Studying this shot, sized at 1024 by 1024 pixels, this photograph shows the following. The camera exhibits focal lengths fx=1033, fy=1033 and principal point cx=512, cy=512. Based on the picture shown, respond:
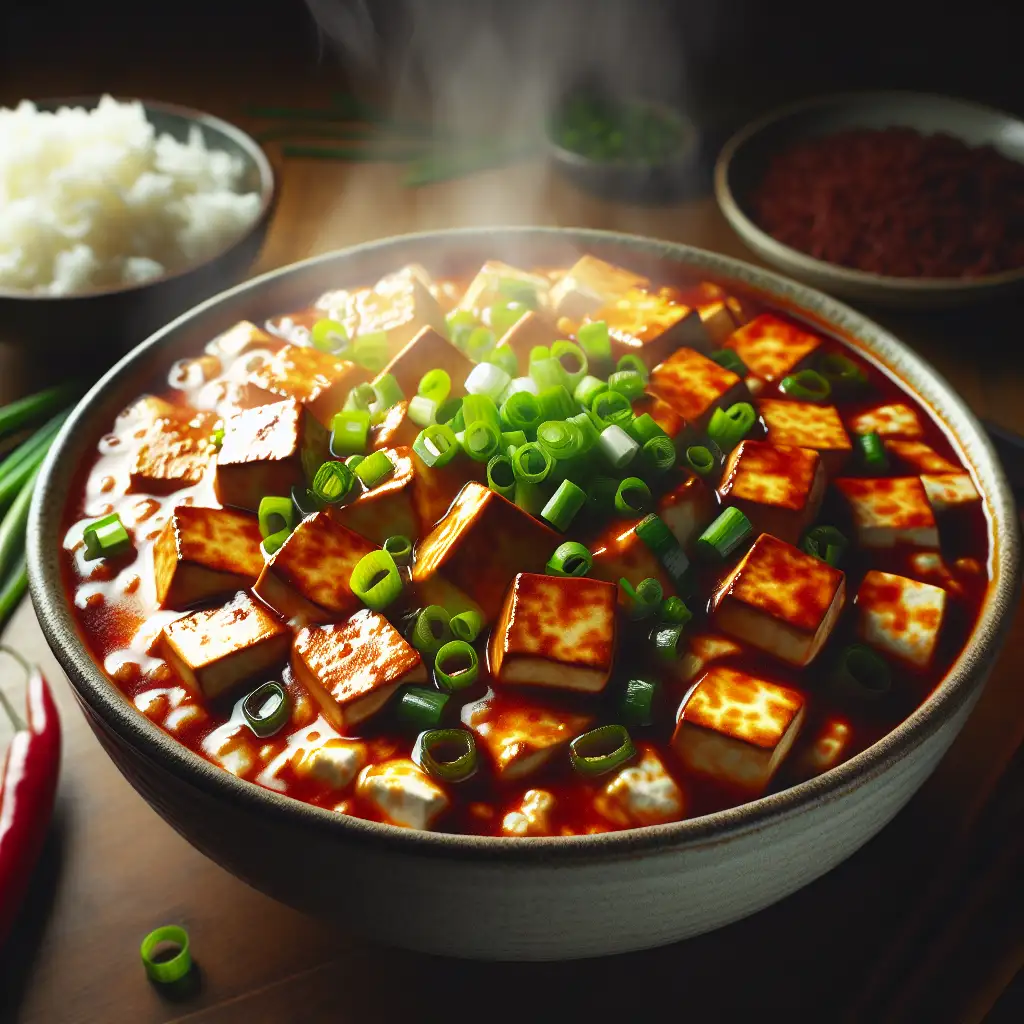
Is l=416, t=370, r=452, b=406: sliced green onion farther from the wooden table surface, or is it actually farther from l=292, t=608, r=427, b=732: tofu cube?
the wooden table surface

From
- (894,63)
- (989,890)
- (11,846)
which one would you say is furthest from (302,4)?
(989,890)

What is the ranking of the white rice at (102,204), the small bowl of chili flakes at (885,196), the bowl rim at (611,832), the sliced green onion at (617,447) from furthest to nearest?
the small bowl of chili flakes at (885,196), the white rice at (102,204), the sliced green onion at (617,447), the bowl rim at (611,832)

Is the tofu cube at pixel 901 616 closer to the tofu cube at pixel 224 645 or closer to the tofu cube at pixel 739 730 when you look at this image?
the tofu cube at pixel 739 730

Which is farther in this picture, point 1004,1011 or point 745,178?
point 745,178

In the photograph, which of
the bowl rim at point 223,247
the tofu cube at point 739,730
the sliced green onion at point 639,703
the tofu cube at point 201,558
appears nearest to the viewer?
the tofu cube at point 739,730

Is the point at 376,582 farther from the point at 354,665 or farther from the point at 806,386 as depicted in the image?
the point at 806,386

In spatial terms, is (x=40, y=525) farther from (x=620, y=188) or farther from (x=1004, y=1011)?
(x=620, y=188)

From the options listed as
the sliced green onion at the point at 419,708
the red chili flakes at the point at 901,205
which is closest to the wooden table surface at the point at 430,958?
the sliced green onion at the point at 419,708

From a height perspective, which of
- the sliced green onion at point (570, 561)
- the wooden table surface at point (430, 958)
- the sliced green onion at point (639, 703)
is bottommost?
the wooden table surface at point (430, 958)
